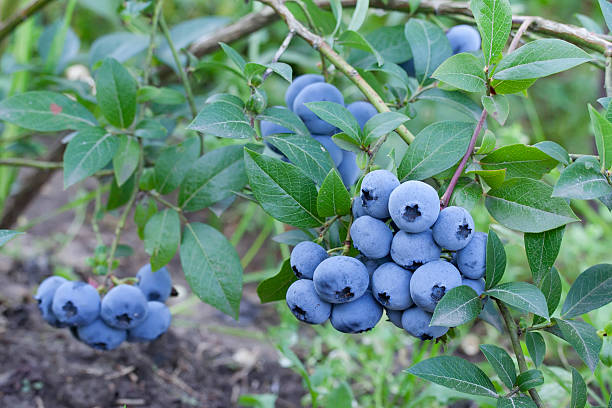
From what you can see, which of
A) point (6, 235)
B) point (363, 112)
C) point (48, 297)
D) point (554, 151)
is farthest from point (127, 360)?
point (554, 151)

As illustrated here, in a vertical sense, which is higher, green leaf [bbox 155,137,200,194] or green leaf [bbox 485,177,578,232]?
green leaf [bbox 485,177,578,232]

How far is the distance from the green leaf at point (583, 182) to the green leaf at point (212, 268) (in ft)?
1.68

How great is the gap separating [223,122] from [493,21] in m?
0.37

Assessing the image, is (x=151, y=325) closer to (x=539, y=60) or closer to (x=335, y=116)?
(x=335, y=116)

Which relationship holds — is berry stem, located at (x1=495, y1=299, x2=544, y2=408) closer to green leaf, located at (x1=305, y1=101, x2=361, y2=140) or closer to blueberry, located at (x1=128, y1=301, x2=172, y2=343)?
green leaf, located at (x1=305, y1=101, x2=361, y2=140)

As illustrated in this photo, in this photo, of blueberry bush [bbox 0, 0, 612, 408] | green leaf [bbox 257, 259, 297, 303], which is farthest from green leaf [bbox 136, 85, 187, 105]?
green leaf [bbox 257, 259, 297, 303]

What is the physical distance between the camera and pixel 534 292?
0.62 m

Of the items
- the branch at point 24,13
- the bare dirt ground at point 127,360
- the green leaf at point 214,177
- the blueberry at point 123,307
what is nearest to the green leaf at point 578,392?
the green leaf at point 214,177

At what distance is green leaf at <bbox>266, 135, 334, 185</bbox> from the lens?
737 mm

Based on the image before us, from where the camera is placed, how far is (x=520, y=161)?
71 cm

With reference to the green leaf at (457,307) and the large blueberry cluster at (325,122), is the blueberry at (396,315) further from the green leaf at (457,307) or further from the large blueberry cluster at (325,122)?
the large blueberry cluster at (325,122)

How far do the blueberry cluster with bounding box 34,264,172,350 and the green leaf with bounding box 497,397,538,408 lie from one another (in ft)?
1.94

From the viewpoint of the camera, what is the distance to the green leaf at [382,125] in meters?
0.68

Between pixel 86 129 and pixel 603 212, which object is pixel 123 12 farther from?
pixel 603 212
